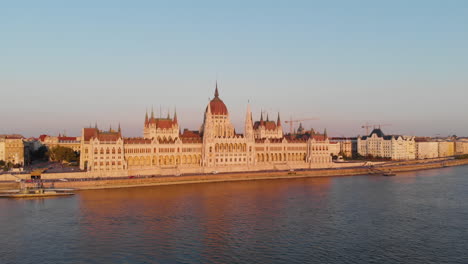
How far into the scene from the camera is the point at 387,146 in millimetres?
112000

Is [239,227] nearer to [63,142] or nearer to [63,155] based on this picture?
[63,155]

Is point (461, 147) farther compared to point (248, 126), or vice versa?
point (461, 147)

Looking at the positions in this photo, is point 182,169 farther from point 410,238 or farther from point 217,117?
point 410,238

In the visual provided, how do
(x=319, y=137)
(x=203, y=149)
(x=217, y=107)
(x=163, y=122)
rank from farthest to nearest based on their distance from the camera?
(x=319, y=137)
(x=217, y=107)
(x=163, y=122)
(x=203, y=149)

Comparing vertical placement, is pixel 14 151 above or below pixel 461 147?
above

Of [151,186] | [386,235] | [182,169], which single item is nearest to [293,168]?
[182,169]

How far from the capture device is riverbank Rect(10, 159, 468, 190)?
61281mm

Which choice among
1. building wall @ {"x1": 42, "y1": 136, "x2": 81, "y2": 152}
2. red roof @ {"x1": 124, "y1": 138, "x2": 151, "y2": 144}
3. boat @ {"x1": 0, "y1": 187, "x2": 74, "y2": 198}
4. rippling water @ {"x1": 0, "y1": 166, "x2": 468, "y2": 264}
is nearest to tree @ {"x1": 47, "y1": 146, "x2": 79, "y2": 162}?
red roof @ {"x1": 124, "y1": 138, "x2": 151, "y2": 144}

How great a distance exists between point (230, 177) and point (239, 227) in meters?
38.5

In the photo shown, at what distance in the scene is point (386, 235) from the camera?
33.8 m

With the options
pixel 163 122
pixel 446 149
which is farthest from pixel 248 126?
pixel 446 149

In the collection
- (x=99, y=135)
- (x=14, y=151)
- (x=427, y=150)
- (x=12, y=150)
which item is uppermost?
(x=99, y=135)

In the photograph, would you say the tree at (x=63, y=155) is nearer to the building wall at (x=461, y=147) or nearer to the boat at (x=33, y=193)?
the boat at (x=33, y=193)

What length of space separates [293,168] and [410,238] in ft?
188
